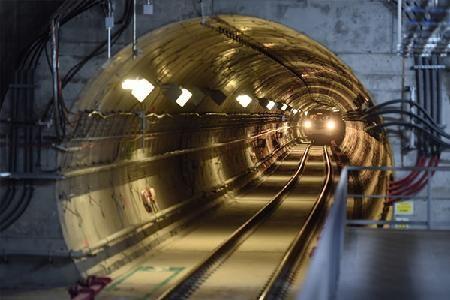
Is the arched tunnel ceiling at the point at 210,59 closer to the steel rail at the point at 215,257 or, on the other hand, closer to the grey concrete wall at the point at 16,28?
the grey concrete wall at the point at 16,28

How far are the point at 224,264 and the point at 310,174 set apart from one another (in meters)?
25.3

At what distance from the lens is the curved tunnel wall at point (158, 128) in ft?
47.6

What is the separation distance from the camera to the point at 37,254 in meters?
14.0

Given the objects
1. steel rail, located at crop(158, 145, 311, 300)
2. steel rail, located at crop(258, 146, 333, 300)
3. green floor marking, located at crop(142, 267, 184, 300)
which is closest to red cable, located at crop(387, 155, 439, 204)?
steel rail, located at crop(258, 146, 333, 300)

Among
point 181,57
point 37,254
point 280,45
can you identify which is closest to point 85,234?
point 37,254

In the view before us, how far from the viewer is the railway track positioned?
14125 millimetres

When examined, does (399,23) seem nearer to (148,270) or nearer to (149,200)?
(148,270)

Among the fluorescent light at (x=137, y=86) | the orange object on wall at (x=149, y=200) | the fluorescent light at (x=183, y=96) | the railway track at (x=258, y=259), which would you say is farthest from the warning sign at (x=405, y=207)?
the orange object on wall at (x=149, y=200)

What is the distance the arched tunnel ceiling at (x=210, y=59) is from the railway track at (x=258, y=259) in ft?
9.84

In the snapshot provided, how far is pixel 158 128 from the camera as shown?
19.8 metres

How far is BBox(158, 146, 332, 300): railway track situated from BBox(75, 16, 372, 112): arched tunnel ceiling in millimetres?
2998

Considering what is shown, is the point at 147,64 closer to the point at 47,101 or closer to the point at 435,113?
the point at 47,101

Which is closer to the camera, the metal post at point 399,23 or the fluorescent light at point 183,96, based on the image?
the metal post at point 399,23

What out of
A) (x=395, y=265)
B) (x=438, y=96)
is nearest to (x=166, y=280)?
(x=438, y=96)
